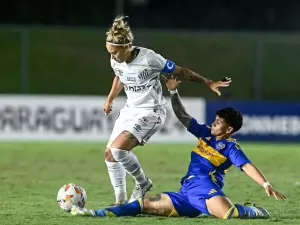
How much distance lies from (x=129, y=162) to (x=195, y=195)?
114cm

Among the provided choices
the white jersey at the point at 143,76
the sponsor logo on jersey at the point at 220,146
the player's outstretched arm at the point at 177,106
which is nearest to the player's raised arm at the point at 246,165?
the sponsor logo on jersey at the point at 220,146

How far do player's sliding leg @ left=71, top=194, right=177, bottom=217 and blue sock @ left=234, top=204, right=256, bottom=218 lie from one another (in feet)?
2.25

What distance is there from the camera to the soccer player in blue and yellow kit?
9359 millimetres

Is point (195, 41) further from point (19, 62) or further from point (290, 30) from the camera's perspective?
point (290, 30)

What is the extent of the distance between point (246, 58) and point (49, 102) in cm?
652

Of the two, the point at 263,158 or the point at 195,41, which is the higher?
the point at 195,41

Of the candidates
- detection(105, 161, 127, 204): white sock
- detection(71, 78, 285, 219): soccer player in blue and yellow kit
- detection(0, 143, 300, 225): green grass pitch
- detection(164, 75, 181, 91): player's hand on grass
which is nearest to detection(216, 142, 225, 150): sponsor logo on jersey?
detection(71, 78, 285, 219): soccer player in blue and yellow kit

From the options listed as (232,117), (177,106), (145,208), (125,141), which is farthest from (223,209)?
(125,141)

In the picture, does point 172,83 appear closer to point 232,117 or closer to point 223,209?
point 232,117

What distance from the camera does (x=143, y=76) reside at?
10.4 meters

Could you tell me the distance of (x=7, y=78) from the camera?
25062 millimetres

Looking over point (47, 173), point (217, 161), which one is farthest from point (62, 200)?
point (47, 173)

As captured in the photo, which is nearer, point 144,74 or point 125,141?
point 125,141

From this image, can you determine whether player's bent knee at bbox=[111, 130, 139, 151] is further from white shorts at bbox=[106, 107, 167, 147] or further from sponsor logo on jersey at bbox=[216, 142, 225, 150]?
sponsor logo on jersey at bbox=[216, 142, 225, 150]
